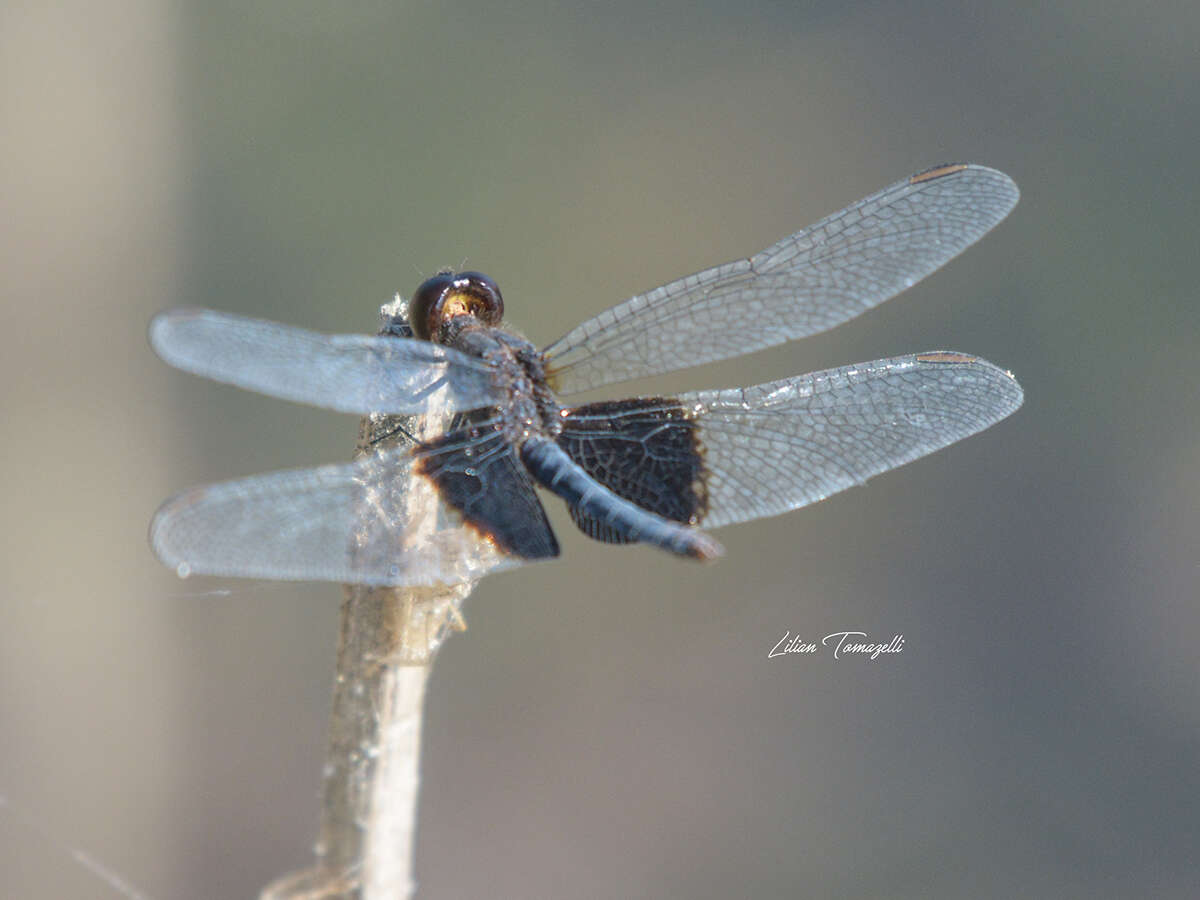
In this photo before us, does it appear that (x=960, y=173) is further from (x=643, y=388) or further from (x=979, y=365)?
(x=643, y=388)

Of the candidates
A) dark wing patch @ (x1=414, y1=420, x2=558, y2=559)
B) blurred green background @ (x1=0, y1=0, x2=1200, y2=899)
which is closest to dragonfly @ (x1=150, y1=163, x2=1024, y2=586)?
dark wing patch @ (x1=414, y1=420, x2=558, y2=559)

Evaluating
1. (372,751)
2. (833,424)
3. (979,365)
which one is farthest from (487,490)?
(979,365)

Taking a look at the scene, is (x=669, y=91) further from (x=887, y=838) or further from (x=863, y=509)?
(x=887, y=838)

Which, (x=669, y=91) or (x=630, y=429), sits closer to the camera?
(x=630, y=429)

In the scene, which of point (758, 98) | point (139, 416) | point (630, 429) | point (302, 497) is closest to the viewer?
point (302, 497)

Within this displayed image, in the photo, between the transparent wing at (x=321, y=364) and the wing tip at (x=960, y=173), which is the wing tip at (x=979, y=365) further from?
the transparent wing at (x=321, y=364)

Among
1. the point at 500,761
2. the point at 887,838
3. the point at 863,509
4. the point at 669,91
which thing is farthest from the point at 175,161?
the point at 887,838
